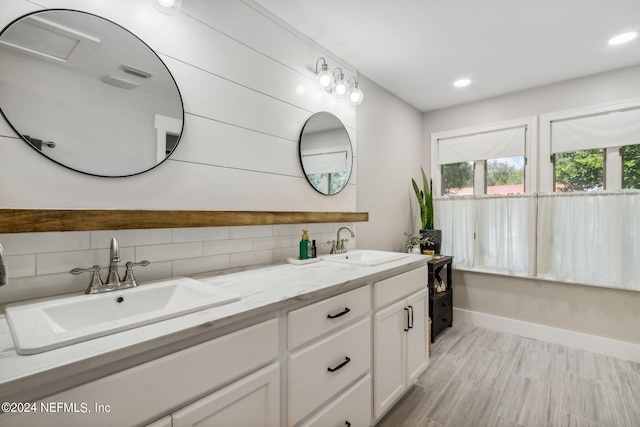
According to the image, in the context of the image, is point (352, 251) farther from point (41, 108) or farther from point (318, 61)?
point (41, 108)

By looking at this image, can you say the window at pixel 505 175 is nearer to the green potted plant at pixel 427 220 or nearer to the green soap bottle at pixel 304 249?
the green potted plant at pixel 427 220

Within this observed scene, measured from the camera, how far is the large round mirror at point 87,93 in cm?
107

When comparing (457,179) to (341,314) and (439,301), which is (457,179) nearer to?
(439,301)

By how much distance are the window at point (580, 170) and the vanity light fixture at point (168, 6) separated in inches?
133

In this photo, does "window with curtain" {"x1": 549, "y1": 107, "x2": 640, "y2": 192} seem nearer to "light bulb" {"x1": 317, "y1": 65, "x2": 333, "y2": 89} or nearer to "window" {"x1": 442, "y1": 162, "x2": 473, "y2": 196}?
"window" {"x1": 442, "y1": 162, "x2": 473, "y2": 196}

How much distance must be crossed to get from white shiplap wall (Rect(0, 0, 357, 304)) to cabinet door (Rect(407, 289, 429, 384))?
0.77m

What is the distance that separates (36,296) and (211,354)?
2.42 ft

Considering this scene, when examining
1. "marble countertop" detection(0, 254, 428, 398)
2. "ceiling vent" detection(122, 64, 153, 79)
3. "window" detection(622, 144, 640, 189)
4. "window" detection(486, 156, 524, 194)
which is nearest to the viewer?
"marble countertop" detection(0, 254, 428, 398)

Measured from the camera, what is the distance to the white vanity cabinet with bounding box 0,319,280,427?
671 mm

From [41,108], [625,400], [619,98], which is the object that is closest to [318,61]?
[41,108]

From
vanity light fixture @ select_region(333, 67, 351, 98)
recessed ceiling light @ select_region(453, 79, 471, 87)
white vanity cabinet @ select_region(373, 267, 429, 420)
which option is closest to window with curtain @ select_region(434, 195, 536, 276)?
recessed ceiling light @ select_region(453, 79, 471, 87)

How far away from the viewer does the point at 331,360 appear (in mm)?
1351

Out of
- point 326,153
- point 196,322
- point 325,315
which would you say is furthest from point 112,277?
point 326,153

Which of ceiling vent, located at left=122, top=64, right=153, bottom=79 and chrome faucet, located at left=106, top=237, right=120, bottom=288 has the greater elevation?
ceiling vent, located at left=122, top=64, right=153, bottom=79
